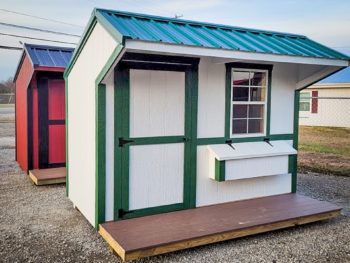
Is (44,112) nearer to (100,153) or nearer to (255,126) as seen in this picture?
(100,153)

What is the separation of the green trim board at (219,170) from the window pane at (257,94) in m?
1.10

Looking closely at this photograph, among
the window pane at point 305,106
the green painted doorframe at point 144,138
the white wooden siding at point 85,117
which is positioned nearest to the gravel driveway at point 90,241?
the white wooden siding at point 85,117

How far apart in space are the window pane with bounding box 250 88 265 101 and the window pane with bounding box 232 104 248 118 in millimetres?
163

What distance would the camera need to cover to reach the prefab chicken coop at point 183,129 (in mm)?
4043

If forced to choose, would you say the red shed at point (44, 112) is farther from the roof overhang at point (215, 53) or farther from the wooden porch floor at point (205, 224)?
the roof overhang at point (215, 53)

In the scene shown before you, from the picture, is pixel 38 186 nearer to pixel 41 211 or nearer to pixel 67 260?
pixel 41 211

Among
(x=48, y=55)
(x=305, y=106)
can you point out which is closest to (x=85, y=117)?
(x=48, y=55)

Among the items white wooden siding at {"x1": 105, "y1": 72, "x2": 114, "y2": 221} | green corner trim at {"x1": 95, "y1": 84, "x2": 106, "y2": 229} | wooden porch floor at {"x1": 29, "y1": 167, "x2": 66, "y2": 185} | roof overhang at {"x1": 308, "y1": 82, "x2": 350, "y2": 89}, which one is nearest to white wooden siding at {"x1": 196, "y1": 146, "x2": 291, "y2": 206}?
white wooden siding at {"x1": 105, "y1": 72, "x2": 114, "y2": 221}

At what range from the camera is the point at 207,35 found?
4535 mm

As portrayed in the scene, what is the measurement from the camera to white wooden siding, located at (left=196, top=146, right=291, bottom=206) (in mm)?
4875

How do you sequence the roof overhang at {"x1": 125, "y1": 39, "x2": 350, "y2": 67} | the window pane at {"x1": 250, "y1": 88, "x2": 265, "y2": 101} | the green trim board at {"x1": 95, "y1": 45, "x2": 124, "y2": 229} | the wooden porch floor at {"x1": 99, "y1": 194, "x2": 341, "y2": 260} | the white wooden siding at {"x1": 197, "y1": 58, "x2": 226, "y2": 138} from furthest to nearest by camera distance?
the window pane at {"x1": 250, "y1": 88, "x2": 265, "y2": 101}, the white wooden siding at {"x1": 197, "y1": 58, "x2": 226, "y2": 138}, the green trim board at {"x1": 95, "y1": 45, "x2": 124, "y2": 229}, the wooden porch floor at {"x1": 99, "y1": 194, "x2": 341, "y2": 260}, the roof overhang at {"x1": 125, "y1": 39, "x2": 350, "y2": 67}

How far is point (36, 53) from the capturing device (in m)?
7.61

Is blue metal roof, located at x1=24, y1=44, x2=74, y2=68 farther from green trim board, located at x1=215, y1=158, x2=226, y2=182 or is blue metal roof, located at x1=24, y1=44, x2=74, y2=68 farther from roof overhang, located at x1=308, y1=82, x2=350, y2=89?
roof overhang, located at x1=308, y1=82, x2=350, y2=89

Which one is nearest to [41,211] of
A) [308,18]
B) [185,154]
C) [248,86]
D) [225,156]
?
[185,154]
